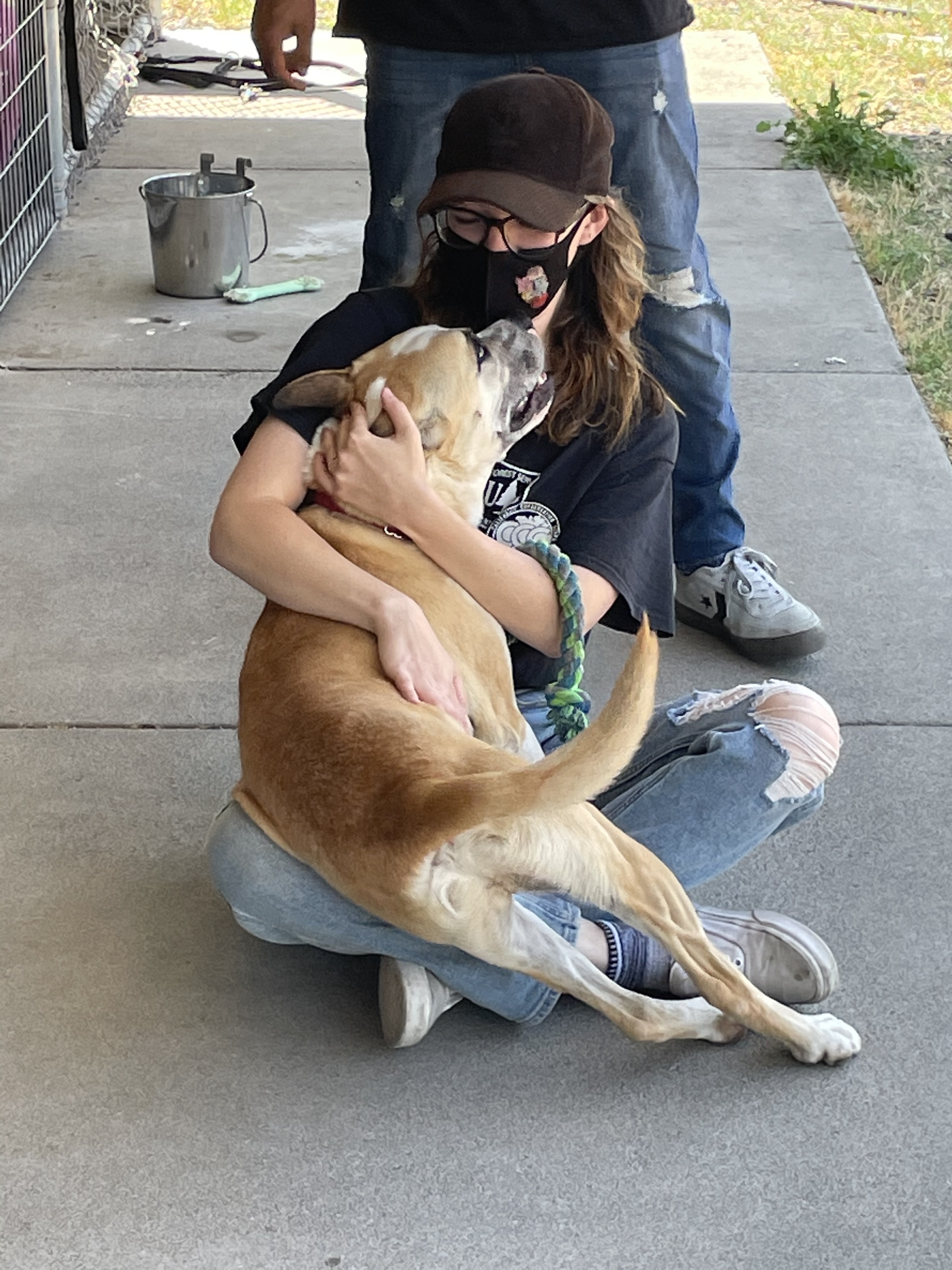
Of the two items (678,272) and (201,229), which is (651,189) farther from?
(201,229)

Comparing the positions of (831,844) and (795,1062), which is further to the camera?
(831,844)

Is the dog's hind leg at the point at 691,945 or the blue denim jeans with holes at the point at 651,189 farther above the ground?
the blue denim jeans with holes at the point at 651,189

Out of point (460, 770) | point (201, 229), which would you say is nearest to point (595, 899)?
point (460, 770)

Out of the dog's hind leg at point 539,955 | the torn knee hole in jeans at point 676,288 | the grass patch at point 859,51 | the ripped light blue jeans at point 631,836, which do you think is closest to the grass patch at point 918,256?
the grass patch at point 859,51

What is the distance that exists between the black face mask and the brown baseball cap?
0.08 m

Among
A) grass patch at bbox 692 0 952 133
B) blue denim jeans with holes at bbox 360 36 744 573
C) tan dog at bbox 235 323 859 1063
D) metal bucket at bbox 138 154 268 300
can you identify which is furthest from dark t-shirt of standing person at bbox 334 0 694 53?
grass patch at bbox 692 0 952 133

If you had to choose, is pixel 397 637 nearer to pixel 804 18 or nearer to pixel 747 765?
pixel 747 765

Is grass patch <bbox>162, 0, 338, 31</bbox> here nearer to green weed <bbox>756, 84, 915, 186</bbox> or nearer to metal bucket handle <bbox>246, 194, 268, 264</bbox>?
green weed <bbox>756, 84, 915, 186</bbox>

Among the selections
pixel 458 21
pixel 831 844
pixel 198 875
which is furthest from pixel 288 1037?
pixel 458 21

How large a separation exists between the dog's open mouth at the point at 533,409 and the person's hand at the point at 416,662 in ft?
1.34

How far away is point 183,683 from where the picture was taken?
12.0ft

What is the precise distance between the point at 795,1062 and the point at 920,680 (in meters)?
1.37

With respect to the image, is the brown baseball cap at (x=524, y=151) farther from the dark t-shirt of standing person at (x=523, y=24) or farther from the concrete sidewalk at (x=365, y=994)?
the concrete sidewalk at (x=365, y=994)

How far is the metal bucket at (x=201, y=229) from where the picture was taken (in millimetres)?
5629
